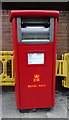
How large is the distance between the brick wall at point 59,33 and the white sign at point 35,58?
138 cm

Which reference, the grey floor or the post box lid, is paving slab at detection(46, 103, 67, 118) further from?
the post box lid

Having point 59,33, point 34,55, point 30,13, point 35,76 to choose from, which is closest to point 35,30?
point 30,13

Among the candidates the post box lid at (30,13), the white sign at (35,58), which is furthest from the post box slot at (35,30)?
the white sign at (35,58)

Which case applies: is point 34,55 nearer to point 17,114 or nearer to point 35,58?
point 35,58

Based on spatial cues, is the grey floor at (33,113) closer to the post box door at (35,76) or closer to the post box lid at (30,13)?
the post box door at (35,76)

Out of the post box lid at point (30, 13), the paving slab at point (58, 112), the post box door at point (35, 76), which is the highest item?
the post box lid at point (30, 13)

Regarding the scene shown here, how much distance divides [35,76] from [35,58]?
335mm

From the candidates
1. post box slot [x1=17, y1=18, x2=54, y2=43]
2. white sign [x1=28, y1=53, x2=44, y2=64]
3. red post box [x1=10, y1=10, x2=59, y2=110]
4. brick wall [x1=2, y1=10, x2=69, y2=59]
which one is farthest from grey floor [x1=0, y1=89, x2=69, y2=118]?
post box slot [x1=17, y1=18, x2=54, y2=43]

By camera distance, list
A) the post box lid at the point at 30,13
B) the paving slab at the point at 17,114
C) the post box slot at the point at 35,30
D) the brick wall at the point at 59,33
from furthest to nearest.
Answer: the brick wall at the point at 59,33
the paving slab at the point at 17,114
the post box slot at the point at 35,30
the post box lid at the point at 30,13

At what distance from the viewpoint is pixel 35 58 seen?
9.90 ft

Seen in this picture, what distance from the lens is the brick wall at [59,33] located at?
165 inches

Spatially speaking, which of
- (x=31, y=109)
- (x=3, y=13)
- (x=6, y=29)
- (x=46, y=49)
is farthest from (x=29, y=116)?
(x=3, y=13)

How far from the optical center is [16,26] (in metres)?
2.89

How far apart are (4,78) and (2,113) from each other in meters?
1.13
